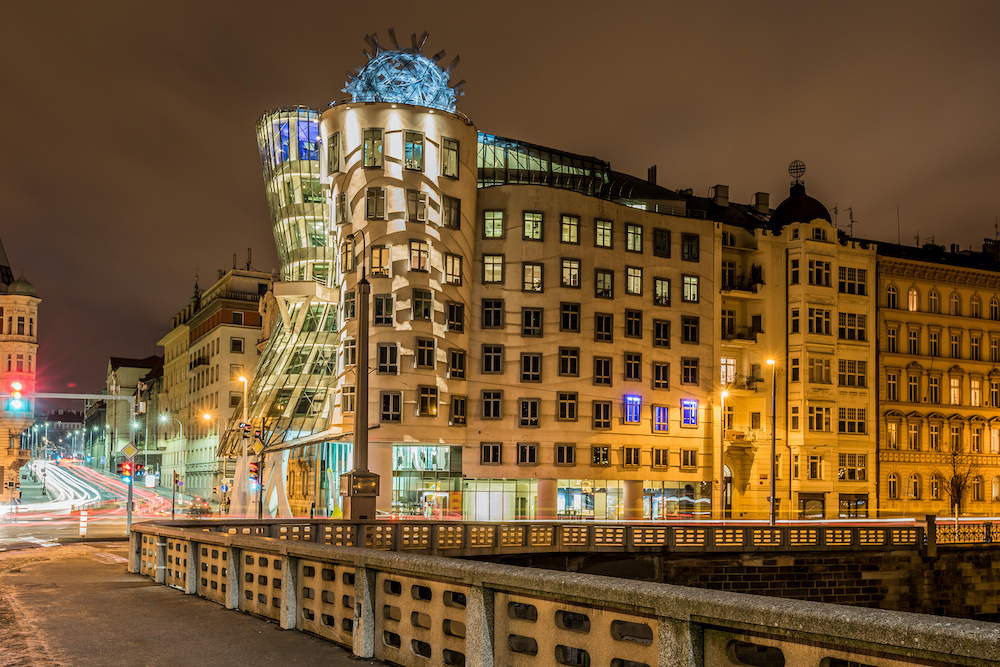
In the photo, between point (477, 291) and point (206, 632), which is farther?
point (477, 291)

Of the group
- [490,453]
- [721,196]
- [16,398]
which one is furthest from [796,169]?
[16,398]

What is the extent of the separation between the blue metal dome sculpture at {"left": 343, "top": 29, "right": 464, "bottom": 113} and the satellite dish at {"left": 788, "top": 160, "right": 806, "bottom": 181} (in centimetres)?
2675

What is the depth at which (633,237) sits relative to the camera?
64.4 metres

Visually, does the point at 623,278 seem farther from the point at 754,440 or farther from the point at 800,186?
the point at 800,186

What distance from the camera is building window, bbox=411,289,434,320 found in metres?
56.4

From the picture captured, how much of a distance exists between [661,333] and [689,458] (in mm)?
7877

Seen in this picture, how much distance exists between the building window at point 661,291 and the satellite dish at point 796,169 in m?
16.2

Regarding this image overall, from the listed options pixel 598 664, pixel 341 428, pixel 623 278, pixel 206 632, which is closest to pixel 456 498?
pixel 341 428

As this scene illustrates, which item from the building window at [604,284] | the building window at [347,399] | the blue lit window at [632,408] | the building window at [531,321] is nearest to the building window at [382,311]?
the building window at [347,399]

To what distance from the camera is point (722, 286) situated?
68.1 m

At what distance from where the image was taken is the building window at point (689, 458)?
208 feet

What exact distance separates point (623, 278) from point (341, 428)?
19691 millimetres

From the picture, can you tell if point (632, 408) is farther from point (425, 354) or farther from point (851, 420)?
point (851, 420)

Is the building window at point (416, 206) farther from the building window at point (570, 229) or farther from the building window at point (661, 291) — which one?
the building window at point (661, 291)
